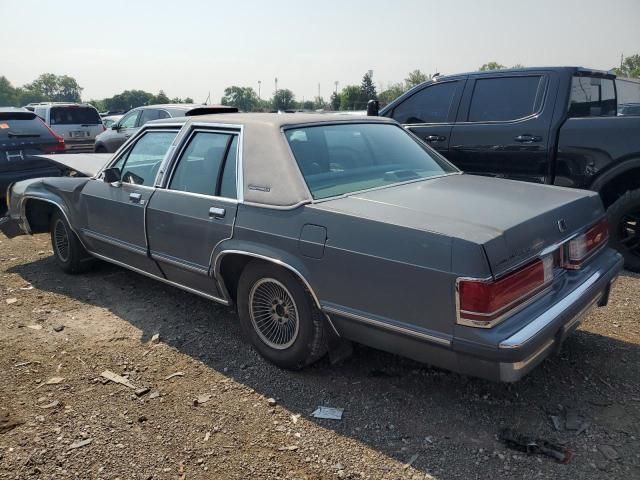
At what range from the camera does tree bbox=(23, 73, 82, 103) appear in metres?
108

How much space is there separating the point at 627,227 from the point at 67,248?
5539 mm

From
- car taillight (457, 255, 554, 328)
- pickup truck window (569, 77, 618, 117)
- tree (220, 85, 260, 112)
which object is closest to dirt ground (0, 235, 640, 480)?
car taillight (457, 255, 554, 328)

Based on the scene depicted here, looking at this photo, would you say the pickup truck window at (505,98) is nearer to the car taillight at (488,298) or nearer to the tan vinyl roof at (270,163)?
the tan vinyl roof at (270,163)

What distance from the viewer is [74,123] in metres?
14.9

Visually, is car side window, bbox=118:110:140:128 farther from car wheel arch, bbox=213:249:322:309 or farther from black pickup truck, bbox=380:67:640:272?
car wheel arch, bbox=213:249:322:309

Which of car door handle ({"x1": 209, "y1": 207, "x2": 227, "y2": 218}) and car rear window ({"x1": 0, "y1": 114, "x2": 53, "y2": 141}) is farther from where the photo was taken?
car rear window ({"x1": 0, "y1": 114, "x2": 53, "y2": 141})

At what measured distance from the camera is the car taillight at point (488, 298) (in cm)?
235

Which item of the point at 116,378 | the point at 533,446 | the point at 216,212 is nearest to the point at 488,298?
the point at 533,446

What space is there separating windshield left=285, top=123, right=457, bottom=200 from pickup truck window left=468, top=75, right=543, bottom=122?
1959 millimetres

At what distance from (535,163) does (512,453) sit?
3.54 m

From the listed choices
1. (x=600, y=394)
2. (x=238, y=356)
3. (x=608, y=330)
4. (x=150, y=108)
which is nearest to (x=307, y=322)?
(x=238, y=356)

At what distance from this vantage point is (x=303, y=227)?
116 inches

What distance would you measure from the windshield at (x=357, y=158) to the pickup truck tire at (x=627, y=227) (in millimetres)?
2046

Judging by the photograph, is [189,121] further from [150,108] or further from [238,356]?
[150,108]
